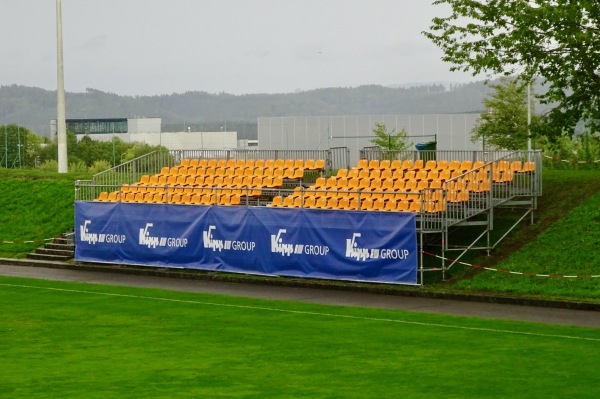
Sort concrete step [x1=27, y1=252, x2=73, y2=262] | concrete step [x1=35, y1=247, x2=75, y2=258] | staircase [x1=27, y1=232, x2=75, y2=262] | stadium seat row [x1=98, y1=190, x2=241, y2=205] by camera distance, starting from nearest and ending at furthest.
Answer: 1. stadium seat row [x1=98, y1=190, x2=241, y2=205]
2. concrete step [x1=27, y1=252, x2=73, y2=262]
3. staircase [x1=27, y1=232, x2=75, y2=262]
4. concrete step [x1=35, y1=247, x2=75, y2=258]

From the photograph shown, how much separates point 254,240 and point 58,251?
966 centimetres

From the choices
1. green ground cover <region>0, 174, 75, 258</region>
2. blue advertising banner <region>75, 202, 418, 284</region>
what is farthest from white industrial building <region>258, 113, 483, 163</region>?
blue advertising banner <region>75, 202, 418, 284</region>

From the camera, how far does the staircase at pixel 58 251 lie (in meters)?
39.1

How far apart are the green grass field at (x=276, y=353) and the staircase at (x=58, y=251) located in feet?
37.7

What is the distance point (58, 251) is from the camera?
130ft

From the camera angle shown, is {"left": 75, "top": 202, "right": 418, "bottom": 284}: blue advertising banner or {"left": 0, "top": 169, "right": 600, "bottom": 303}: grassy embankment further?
{"left": 75, "top": 202, "right": 418, "bottom": 284}: blue advertising banner

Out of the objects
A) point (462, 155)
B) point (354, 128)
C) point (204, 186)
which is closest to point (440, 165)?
point (462, 155)

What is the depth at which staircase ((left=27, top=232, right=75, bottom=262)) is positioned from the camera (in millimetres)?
39062

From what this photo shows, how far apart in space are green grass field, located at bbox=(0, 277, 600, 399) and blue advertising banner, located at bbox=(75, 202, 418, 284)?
12.6ft

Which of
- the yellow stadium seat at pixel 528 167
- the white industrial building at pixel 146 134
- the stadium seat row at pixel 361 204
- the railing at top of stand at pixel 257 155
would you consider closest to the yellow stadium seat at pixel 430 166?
the stadium seat row at pixel 361 204

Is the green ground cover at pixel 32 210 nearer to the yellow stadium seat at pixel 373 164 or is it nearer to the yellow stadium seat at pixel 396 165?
the yellow stadium seat at pixel 373 164

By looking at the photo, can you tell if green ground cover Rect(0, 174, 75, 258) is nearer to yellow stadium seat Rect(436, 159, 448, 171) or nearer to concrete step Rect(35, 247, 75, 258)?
concrete step Rect(35, 247, 75, 258)

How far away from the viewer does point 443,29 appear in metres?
35.3

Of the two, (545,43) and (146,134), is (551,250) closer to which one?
(545,43)
